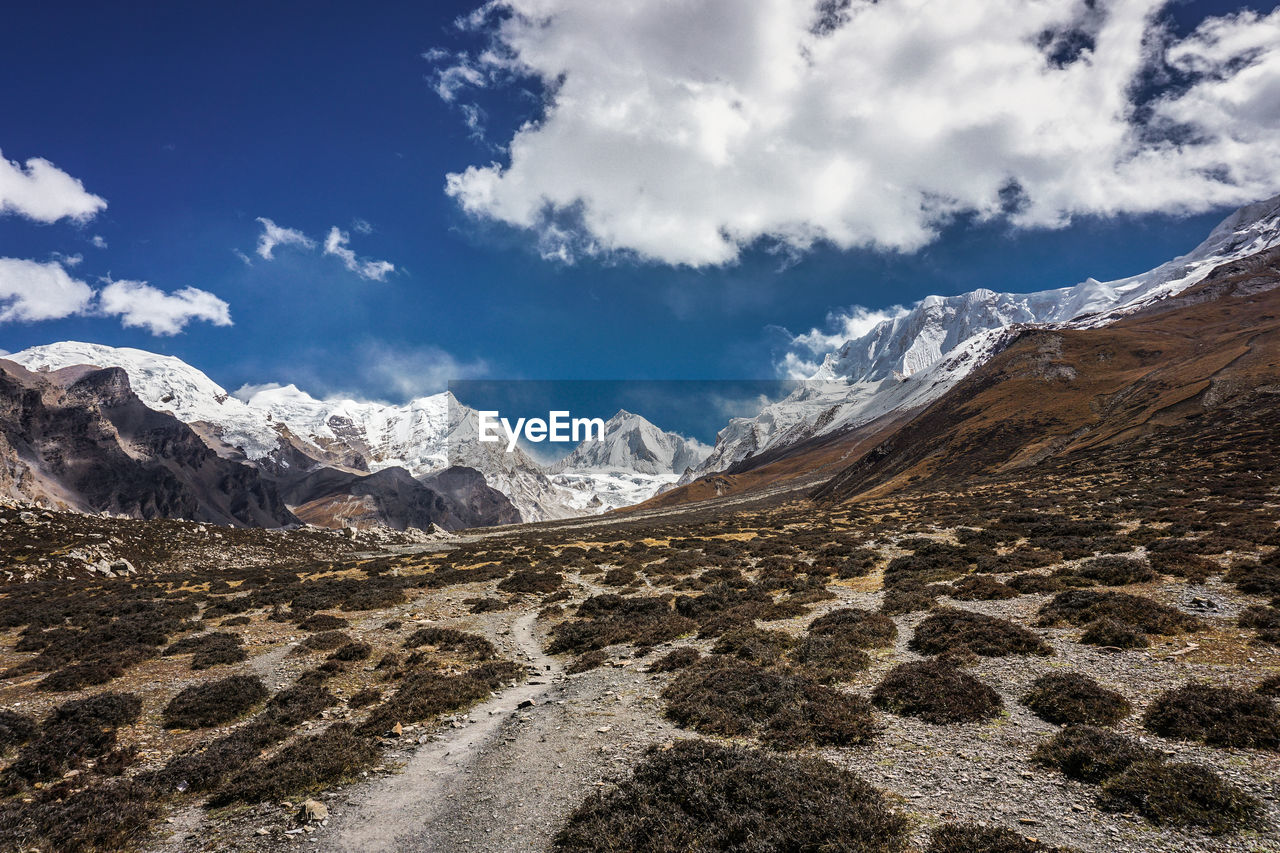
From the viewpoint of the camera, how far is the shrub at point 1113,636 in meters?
14.4

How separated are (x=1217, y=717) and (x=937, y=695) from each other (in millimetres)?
4707

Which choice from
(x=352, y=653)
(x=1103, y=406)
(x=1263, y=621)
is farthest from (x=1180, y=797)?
(x=1103, y=406)

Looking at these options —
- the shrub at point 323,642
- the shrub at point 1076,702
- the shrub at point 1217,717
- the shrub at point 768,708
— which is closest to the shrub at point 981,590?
the shrub at point 1076,702

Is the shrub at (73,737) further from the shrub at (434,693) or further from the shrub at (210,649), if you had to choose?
the shrub at (434,693)

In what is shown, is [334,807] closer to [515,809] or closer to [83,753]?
[515,809]

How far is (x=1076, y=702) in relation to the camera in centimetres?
1144

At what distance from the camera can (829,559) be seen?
32.6 meters

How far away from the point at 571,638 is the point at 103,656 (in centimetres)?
1750

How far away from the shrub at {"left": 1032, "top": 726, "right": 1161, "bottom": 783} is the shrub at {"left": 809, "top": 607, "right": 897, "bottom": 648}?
7.18 metres

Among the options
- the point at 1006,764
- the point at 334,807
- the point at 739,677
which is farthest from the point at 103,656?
the point at 1006,764

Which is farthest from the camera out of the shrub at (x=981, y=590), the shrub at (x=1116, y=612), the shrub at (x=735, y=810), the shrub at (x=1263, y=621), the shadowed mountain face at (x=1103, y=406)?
the shadowed mountain face at (x=1103, y=406)

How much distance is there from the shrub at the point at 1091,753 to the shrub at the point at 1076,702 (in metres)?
0.75

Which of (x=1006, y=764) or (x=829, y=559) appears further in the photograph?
(x=829, y=559)

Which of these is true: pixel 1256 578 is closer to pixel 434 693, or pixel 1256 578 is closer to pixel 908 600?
pixel 908 600
